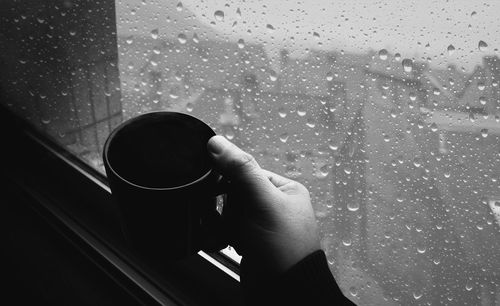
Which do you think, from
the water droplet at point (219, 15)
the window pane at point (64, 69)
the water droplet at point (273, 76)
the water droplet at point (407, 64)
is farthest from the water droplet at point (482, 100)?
the window pane at point (64, 69)

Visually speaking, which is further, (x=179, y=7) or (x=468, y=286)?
(x=179, y=7)

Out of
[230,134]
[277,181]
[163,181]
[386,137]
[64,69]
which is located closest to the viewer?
[163,181]

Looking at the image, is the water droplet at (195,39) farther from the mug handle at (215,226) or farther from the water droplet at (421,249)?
the water droplet at (421,249)

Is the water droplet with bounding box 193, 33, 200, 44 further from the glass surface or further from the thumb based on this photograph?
the thumb

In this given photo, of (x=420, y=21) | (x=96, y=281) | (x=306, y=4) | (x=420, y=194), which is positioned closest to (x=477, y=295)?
(x=420, y=194)

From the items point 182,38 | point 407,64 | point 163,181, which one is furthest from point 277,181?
point 182,38

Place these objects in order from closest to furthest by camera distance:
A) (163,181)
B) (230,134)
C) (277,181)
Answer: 1. (163,181)
2. (277,181)
3. (230,134)

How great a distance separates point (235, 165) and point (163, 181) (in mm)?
82

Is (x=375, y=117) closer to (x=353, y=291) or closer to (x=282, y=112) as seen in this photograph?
(x=282, y=112)

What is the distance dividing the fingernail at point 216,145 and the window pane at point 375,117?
0.30 metres

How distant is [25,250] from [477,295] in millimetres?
862

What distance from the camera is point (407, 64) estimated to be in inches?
24.3

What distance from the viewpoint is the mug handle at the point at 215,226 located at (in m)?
0.44

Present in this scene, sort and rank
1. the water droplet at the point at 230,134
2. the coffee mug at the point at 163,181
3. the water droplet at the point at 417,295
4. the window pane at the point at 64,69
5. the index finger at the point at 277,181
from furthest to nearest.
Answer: the window pane at the point at 64,69 → the water droplet at the point at 230,134 → the water droplet at the point at 417,295 → the index finger at the point at 277,181 → the coffee mug at the point at 163,181
